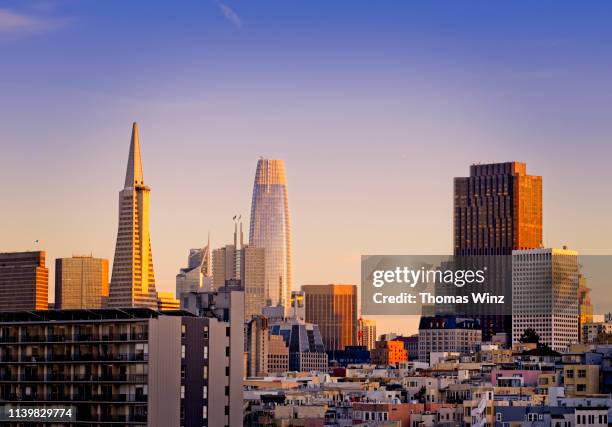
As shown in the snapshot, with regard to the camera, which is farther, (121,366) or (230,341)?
(230,341)

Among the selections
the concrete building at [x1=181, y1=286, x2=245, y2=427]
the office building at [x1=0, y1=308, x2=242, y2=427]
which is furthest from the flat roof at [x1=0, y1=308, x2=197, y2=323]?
the concrete building at [x1=181, y1=286, x2=245, y2=427]

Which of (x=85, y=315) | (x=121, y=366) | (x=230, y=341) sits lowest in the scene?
(x=121, y=366)

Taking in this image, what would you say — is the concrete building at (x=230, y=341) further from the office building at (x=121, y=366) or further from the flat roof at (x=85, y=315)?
the flat roof at (x=85, y=315)

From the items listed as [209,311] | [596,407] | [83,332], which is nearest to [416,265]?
[596,407]

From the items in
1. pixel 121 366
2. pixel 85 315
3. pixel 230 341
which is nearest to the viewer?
pixel 121 366

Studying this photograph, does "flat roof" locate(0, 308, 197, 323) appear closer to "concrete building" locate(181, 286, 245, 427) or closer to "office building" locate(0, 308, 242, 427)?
"office building" locate(0, 308, 242, 427)

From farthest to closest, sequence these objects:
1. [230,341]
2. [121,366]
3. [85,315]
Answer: [230,341], [85,315], [121,366]

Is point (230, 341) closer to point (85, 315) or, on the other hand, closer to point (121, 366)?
point (121, 366)

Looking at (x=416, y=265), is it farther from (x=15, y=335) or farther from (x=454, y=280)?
(x=15, y=335)

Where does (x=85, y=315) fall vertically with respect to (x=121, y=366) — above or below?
above

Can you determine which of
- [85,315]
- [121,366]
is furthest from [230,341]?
[85,315]
